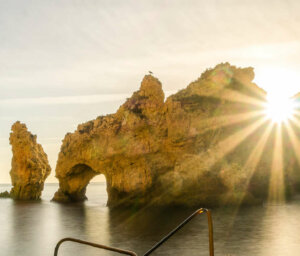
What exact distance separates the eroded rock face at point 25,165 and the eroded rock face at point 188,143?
17.4 meters

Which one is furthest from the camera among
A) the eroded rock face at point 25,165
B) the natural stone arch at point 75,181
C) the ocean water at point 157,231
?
the eroded rock face at point 25,165

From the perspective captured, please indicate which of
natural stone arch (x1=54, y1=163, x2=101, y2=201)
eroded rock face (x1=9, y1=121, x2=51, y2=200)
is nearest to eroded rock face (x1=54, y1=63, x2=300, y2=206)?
natural stone arch (x1=54, y1=163, x2=101, y2=201)

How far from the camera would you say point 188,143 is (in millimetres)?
34375

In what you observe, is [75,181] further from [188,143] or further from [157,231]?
[157,231]

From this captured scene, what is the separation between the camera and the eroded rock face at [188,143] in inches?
1302

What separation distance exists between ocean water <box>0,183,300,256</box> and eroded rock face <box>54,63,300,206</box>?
2380 mm

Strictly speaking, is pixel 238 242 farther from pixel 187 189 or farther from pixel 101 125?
pixel 101 125

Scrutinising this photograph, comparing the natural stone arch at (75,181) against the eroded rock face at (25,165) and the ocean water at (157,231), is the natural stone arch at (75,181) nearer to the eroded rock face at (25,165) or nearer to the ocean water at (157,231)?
the eroded rock face at (25,165)

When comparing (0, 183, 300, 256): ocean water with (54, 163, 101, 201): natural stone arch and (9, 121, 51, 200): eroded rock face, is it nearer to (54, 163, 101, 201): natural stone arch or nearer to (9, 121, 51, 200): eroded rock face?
(54, 163, 101, 201): natural stone arch

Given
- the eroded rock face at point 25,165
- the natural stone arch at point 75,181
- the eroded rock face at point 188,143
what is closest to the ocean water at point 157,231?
the eroded rock face at point 188,143

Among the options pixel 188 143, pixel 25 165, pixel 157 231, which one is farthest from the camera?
pixel 25 165

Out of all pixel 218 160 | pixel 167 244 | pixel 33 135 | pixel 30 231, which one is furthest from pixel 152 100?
pixel 33 135

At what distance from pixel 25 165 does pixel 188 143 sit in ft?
94.3

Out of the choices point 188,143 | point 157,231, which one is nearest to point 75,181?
point 188,143
